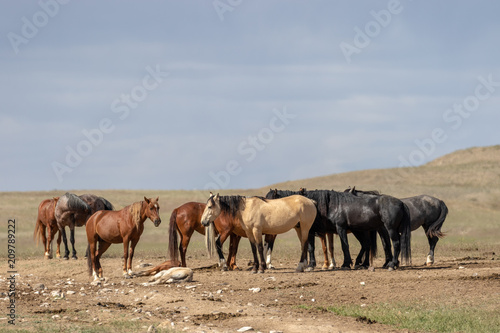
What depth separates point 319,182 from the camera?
209 ft

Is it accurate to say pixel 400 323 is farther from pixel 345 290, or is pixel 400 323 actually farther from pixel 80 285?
pixel 80 285

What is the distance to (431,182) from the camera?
206 ft

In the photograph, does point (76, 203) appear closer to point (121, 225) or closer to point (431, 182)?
point (121, 225)

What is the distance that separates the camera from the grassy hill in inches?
1234

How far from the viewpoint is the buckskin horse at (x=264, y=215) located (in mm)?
17328

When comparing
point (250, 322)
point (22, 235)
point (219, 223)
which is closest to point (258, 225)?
point (219, 223)

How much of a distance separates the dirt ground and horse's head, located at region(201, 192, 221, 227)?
138 cm

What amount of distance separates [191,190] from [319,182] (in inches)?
459

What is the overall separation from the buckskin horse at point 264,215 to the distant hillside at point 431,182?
103 feet

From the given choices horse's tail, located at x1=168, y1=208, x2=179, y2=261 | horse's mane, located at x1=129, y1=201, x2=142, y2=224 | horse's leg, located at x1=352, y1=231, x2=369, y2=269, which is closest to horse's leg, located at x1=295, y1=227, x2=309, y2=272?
horse's leg, located at x1=352, y1=231, x2=369, y2=269

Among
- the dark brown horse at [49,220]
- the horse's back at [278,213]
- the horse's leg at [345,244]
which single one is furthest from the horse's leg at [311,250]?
the dark brown horse at [49,220]

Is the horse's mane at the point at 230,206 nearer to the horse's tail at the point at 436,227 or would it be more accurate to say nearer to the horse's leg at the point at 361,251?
the horse's leg at the point at 361,251

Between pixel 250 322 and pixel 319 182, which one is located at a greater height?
pixel 319 182

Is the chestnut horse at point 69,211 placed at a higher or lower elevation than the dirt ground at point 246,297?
higher
